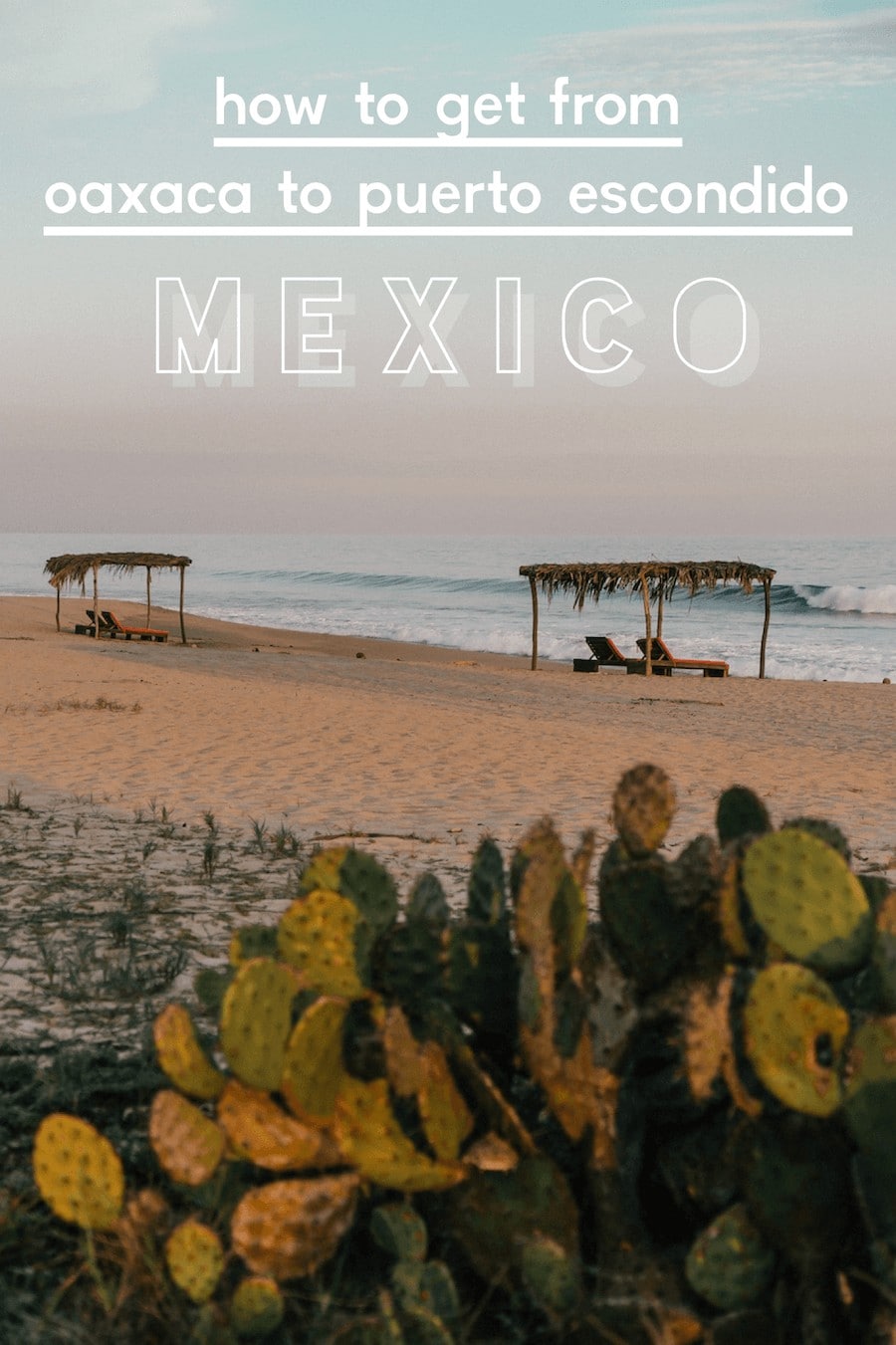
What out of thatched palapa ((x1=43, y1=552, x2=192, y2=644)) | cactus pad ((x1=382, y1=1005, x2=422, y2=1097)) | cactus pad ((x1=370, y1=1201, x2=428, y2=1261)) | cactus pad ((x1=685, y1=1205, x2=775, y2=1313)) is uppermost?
thatched palapa ((x1=43, y1=552, x2=192, y2=644))

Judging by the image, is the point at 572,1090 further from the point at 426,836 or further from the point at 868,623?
the point at 868,623

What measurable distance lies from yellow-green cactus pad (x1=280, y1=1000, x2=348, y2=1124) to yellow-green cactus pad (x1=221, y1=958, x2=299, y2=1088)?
2 centimetres

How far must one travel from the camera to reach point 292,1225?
2045mm

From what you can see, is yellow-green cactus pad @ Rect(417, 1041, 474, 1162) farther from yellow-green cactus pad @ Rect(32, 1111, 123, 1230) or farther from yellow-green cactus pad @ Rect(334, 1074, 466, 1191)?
yellow-green cactus pad @ Rect(32, 1111, 123, 1230)

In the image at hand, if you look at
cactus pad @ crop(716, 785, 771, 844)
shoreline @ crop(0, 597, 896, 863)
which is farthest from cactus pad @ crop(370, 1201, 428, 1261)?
shoreline @ crop(0, 597, 896, 863)

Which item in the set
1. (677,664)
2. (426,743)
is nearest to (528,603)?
(677,664)

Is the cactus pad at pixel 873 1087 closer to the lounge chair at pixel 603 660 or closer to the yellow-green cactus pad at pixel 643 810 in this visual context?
the yellow-green cactus pad at pixel 643 810

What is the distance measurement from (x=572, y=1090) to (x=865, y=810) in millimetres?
6946

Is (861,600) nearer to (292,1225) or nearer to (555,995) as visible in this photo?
(555,995)

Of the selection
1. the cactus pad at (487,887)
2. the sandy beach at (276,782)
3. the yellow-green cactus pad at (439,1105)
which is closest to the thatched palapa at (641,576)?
the sandy beach at (276,782)

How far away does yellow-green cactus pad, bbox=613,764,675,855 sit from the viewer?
2.18 meters

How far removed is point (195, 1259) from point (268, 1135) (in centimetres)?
24

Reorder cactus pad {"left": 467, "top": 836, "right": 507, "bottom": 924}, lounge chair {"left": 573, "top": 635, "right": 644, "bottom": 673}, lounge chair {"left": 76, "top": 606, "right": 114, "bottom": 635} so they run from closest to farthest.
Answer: cactus pad {"left": 467, "top": 836, "right": 507, "bottom": 924} < lounge chair {"left": 573, "top": 635, "right": 644, "bottom": 673} < lounge chair {"left": 76, "top": 606, "right": 114, "bottom": 635}

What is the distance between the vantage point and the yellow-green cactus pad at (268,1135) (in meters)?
2.06
